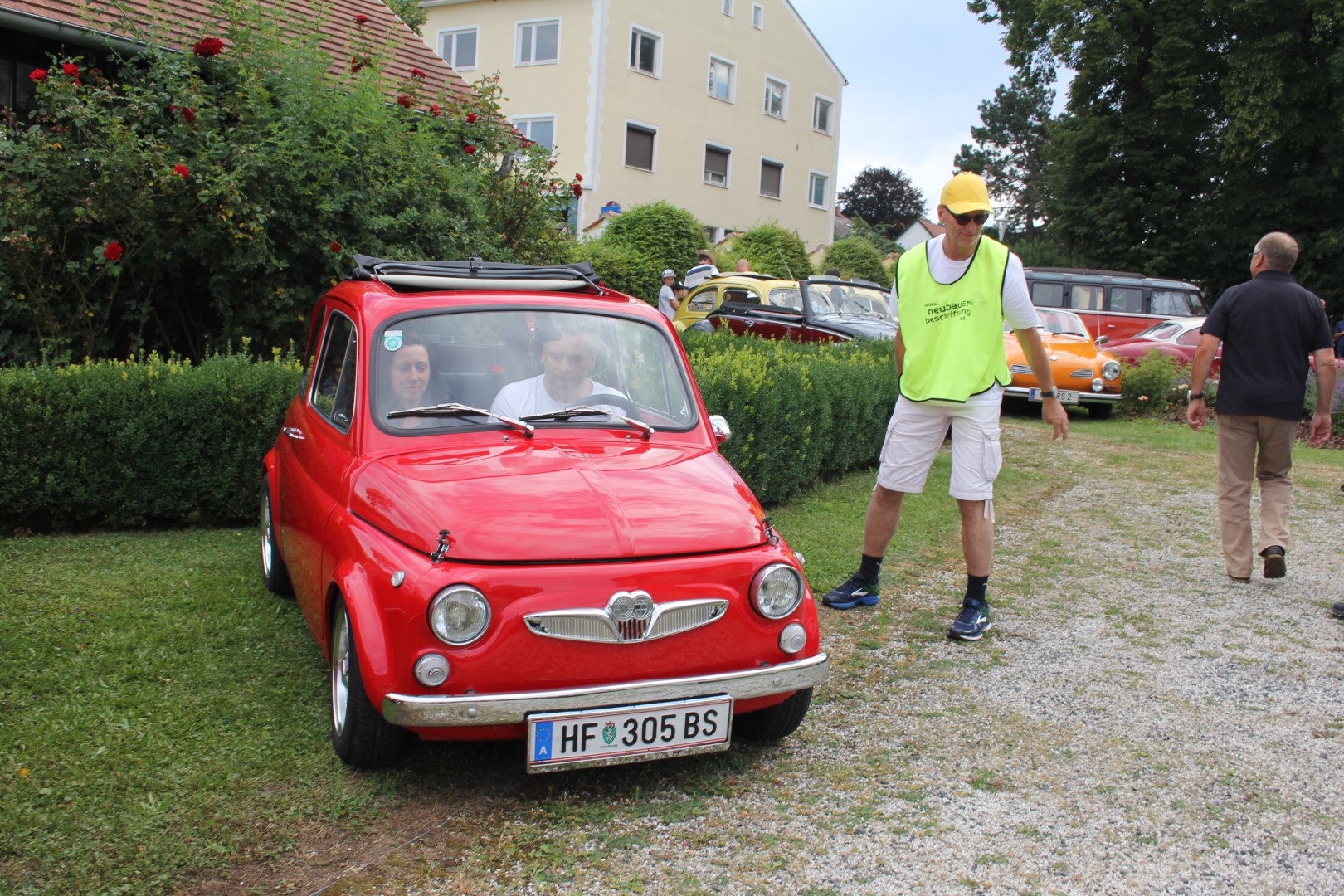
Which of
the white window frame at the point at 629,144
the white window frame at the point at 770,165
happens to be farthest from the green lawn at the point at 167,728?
the white window frame at the point at 770,165

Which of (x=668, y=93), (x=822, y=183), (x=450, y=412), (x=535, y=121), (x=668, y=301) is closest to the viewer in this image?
(x=450, y=412)

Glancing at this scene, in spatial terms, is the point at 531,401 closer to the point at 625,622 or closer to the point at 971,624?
the point at 625,622

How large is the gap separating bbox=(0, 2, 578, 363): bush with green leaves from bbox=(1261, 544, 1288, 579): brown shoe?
6.87 m

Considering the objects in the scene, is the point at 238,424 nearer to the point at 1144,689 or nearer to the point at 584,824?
the point at 584,824

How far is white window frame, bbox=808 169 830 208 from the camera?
42.9m

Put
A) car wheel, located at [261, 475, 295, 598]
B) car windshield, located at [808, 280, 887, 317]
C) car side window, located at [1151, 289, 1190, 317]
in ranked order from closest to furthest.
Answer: car wheel, located at [261, 475, 295, 598] < car windshield, located at [808, 280, 887, 317] < car side window, located at [1151, 289, 1190, 317]

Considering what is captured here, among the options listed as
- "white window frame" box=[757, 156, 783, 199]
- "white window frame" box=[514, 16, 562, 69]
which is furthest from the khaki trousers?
"white window frame" box=[757, 156, 783, 199]

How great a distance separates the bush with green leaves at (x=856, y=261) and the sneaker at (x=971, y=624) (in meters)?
31.1

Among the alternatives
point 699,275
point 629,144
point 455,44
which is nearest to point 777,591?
point 699,275

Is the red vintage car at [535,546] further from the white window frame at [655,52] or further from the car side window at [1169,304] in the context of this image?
the white window frame at [655,52]

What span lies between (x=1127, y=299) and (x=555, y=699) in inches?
966

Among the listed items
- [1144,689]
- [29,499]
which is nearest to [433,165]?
[29,499]

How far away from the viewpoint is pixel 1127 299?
25.3 meters

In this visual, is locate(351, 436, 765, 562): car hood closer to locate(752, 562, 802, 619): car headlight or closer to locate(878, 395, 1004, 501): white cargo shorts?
locate(752, 562, 802, 619): car headlight
